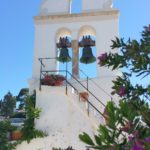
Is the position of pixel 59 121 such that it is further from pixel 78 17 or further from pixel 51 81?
pixel 78 17

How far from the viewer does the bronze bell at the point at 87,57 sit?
13.8 metres

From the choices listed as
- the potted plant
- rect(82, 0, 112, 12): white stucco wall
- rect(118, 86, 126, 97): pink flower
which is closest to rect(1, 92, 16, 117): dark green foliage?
rect(82, 0, 112, 12): white stucco wall

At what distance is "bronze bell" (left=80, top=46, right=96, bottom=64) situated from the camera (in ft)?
45.4

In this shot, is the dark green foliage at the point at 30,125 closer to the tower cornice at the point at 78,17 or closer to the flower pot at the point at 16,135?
the flower pot at the point at 16,135

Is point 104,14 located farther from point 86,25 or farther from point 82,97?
point 82,97

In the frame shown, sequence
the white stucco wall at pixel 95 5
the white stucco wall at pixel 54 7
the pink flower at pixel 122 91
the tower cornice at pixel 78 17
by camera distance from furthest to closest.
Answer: the white stucco wall at pixel 54 7 → the white stucco wall at pixel 95 5 → the tower cornice at pixel 78 17 → the pink flower at pixel 122 91

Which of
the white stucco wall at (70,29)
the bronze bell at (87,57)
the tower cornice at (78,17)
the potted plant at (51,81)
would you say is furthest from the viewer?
the tower cornice at (78,17)

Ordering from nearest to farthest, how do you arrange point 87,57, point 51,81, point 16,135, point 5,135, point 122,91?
point 122,91, point 5,135, point 16,135, point 51,81, point 87,57

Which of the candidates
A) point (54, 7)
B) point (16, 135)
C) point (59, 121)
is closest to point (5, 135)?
point (16, 135)

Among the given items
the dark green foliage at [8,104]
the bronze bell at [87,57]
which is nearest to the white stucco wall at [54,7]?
the bronze bell at [87,57]

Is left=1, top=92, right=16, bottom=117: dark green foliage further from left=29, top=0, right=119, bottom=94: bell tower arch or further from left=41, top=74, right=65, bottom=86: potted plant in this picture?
left=41, top=74, right=65, bottom=86: potted plant

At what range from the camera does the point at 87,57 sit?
1394 cm

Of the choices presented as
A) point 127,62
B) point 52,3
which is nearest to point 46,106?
point 52,3

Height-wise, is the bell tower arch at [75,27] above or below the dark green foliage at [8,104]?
above
